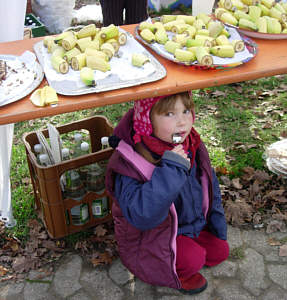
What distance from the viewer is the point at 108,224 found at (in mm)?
2764

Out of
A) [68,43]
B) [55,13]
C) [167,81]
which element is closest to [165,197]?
[167,81]

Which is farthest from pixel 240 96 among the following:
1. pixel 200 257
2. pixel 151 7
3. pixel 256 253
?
pixel 151 7

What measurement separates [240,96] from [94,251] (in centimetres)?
252

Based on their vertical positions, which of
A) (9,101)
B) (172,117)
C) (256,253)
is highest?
(9,101)

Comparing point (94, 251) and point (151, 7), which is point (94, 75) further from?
point (151, 7)

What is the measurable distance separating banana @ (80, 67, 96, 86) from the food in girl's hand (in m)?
0.95

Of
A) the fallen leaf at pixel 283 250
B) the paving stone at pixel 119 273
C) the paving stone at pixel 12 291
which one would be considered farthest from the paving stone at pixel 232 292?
the paving stone at pixel 12 291

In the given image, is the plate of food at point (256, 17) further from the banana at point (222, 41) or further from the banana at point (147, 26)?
the banana at point (147, 26)

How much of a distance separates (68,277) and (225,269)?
38.6 inches

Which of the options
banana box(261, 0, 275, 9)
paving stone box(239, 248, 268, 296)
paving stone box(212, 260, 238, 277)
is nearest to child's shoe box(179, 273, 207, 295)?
paving stone box(212, 260, 238, 277)

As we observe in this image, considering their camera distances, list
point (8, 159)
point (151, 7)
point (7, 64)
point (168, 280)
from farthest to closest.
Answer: point (151, 7) < point (8, 159) < point (168, 280) < point (7, 64)

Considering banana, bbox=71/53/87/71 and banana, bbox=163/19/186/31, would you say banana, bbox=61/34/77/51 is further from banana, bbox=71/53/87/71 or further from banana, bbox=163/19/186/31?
banana, bbox=163/19/186/31

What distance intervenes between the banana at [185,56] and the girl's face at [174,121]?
17 centimetres

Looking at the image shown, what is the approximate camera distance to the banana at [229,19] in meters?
2.16
